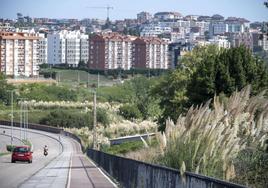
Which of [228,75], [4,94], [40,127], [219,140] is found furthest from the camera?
[4,94]

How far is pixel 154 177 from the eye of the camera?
1944 centimetres

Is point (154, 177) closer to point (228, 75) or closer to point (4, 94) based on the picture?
point (228, 75)

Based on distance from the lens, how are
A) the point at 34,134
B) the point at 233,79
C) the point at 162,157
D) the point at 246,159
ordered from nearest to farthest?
1. the point at 246,159
2. the point at 162,157
3. the point at 233,79
4. the point at 34,134

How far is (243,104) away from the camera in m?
19.9

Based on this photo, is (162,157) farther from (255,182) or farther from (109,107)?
(109,107)

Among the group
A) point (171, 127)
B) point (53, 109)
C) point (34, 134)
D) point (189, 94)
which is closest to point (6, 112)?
point (53, 109)

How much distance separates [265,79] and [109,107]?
106032 millimetres

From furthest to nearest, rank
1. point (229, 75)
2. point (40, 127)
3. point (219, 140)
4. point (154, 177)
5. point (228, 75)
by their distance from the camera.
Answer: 1. point (40, 127)
2. point (229, 75)
3. point (228, 75)
4. point (154, 177)
5. point (219, 140)

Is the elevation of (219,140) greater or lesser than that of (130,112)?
greater

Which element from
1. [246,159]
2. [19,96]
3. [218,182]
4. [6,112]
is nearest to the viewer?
[218,182]

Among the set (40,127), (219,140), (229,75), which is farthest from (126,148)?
(40,127)

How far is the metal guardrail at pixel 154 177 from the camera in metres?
13.7

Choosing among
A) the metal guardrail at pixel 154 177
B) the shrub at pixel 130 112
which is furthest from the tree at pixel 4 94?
the metal guardrail at pixel 154 177

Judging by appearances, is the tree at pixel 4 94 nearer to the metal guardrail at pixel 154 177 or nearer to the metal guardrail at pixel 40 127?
the metal guardrail at pixel 40 127
